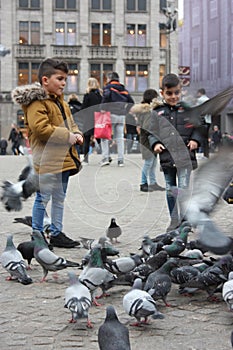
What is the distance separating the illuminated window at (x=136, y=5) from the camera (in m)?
44.3

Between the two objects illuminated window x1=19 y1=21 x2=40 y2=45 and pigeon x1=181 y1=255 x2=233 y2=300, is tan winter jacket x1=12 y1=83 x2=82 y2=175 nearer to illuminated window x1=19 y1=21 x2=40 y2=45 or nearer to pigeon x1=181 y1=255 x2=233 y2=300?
pigeon x1=181 y1=255 x2=233 y2=300

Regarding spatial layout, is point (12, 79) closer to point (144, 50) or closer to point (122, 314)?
point (144, 50)

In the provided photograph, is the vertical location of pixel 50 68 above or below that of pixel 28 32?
below

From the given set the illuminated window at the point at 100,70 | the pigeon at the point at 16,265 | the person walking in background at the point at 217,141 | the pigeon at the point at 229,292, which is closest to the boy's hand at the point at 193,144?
the person walking in background at the point at 217,141

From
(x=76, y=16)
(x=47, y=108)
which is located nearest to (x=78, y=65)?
(x=76, y=16)

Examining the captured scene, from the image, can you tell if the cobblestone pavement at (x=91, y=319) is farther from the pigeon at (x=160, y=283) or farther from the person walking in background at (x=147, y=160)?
the person walking in background at (x=147, y=160)

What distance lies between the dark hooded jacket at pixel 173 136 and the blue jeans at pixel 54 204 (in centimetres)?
118

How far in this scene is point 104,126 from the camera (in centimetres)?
1166

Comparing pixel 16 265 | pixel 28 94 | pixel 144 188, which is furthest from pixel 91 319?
pixel 144 188

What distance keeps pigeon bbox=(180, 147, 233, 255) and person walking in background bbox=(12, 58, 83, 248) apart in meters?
1.81

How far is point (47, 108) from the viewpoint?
Answer: 5.91 m

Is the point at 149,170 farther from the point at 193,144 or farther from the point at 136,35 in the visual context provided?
the point at 136,35

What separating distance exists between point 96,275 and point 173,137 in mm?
2635

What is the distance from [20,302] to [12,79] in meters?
40.1
